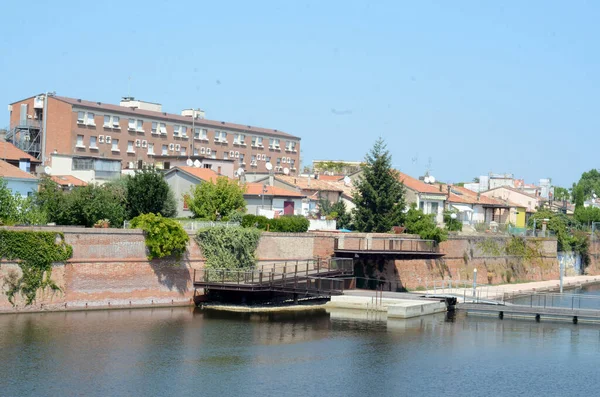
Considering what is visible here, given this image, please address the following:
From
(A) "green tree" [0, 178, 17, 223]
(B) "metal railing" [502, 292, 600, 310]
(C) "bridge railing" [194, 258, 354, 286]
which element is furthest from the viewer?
(B) "metal railing" [502, 292, 600, 310]

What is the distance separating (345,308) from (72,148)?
36.8m

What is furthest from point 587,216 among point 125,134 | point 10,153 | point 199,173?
point 10,153

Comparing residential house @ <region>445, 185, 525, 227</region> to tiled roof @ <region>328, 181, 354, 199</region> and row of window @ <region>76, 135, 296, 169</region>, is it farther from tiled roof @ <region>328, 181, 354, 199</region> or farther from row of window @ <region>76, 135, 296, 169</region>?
row of window @ <region>76, 135, 296, 169</region>

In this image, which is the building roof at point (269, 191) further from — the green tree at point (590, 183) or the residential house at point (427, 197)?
the green tree at point (590, 183)

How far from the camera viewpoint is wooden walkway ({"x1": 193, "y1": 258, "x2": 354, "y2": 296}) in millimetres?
46531

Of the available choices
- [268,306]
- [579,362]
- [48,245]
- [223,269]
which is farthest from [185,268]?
[579,362]

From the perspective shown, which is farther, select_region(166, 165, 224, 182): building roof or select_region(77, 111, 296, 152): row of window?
select_region(77, 111, 296, 152): row of window

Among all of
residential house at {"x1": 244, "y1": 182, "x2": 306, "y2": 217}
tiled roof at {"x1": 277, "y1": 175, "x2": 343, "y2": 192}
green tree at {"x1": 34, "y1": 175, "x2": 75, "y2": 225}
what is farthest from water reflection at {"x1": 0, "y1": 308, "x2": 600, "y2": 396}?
tiled roof at {"x1": 277, "y1": 175, "x2": 343, "y2": 192}

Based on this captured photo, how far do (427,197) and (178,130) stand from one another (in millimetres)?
26214

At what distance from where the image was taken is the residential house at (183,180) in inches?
2417

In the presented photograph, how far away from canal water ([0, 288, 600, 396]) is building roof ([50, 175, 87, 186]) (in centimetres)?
1903

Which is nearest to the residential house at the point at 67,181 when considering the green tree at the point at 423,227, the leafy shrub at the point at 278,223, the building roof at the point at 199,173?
the building roof at the point at 199,173

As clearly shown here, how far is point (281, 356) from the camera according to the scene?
35.1 meters

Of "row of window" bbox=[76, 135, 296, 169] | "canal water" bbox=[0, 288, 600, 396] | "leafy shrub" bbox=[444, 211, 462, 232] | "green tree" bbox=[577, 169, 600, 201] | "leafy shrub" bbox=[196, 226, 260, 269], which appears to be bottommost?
"canal water" bbox=[0, 288, 600, 396]
